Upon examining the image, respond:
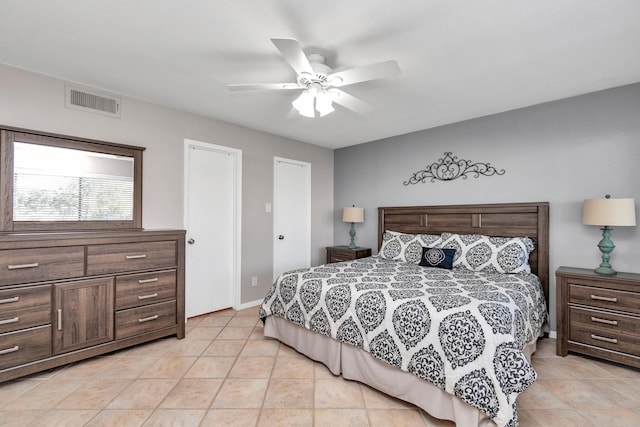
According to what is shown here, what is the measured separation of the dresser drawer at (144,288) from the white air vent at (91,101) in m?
1.55

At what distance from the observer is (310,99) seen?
2.14 meters

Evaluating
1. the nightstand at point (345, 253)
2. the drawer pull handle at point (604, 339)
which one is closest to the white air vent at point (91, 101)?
the nightstand at point (345, 253)

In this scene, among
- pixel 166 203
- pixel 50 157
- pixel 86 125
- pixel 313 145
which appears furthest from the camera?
pixel 313 145

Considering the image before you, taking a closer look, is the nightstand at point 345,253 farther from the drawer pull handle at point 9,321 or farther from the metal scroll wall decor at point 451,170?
the drawer pull handle at point 9,321

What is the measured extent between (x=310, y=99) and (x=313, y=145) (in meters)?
2.55

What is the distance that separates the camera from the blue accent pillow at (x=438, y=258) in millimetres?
3078

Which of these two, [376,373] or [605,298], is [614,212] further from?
[376,373]

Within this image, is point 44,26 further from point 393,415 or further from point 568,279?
point 568,279

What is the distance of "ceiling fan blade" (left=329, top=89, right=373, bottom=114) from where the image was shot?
2.16m

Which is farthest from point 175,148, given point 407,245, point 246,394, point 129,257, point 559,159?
point 559,159

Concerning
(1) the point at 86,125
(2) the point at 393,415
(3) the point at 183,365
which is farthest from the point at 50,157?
(2) the point at 393,415

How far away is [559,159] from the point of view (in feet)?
9.47

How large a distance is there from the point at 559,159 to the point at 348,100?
7.51 feet

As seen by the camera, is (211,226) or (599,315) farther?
(211,226)
